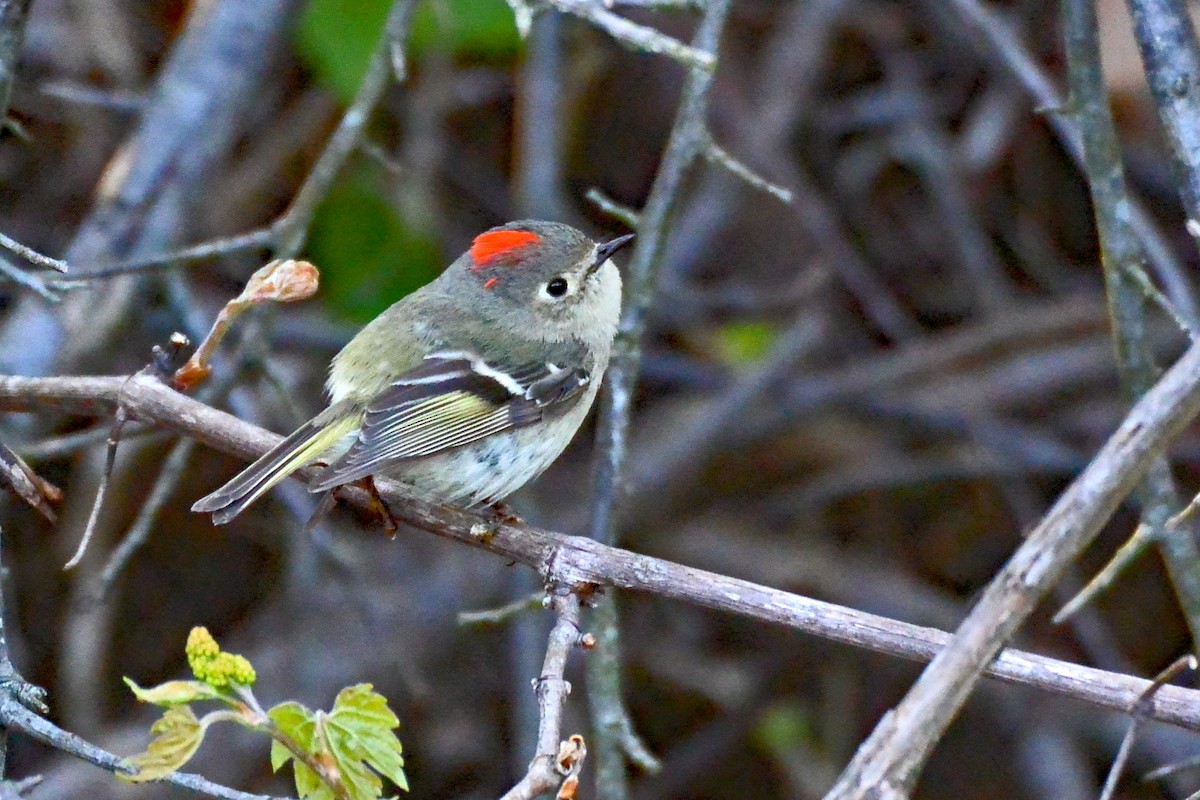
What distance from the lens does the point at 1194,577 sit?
2271 millimetres

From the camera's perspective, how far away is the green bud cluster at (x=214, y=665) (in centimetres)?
154

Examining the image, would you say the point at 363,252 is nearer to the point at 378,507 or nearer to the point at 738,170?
the point at 378,507

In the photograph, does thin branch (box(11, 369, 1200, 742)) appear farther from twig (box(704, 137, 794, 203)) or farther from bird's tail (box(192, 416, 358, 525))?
twig (box(704, 137, 794, 203))

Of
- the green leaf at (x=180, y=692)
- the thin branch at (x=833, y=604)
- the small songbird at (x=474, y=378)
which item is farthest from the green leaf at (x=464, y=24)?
the green leaf at (x=180, y=692)

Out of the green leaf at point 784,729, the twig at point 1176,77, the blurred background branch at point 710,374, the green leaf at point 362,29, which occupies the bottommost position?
the green leaf at point 784,729

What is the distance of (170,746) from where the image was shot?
1531 mm

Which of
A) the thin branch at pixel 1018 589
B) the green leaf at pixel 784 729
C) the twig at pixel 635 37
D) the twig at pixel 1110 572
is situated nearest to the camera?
the thin branch at pixel 1018 589

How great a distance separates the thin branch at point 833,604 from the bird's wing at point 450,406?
137 millimetres

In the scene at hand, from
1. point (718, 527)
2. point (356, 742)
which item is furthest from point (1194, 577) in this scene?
point (718, 527)

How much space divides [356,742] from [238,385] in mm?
1521

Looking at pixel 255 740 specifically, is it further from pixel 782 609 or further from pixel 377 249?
pixel 782 609

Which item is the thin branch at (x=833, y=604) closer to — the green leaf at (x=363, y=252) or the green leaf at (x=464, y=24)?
the green leaf at (x=363, y=252)

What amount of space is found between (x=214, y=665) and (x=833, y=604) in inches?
32.8

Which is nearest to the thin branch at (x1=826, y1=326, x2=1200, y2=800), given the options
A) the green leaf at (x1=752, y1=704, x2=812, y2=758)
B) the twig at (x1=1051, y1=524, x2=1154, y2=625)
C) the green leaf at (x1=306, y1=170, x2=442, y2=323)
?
the twig at (x1=1051, y1=524, x2=1154, y2=625)
